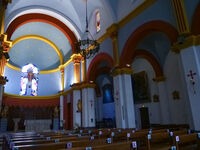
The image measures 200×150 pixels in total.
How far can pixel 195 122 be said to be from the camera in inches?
236

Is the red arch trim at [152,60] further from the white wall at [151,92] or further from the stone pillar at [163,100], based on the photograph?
the white wall at [151,92]

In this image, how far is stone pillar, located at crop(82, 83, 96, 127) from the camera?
13336 millimetres

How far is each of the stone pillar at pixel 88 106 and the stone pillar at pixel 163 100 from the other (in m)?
5.21

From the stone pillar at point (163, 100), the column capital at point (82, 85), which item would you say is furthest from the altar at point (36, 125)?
the stone pillar at point (163, 100)

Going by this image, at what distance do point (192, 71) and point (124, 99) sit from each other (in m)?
4.25

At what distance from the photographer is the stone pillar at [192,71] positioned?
19.8 feet

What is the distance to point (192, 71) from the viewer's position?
6270mm

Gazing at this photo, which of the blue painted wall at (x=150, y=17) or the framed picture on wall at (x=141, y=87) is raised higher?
the blue painted wall at (x=150, y=17)

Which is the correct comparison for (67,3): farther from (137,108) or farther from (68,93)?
(137,108)

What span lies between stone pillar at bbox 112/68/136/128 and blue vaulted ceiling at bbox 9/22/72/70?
948 centimetres

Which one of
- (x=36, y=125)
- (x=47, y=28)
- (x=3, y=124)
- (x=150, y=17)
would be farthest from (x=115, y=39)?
(x=3, y=124)

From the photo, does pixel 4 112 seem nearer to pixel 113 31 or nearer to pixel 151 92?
pixel 113 31

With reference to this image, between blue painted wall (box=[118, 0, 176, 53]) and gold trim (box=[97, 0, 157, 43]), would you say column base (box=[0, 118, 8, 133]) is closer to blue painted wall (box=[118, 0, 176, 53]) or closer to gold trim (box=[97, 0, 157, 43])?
gold trim (box=[97, 0, 157, 43])

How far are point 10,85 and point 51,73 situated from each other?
453cm
